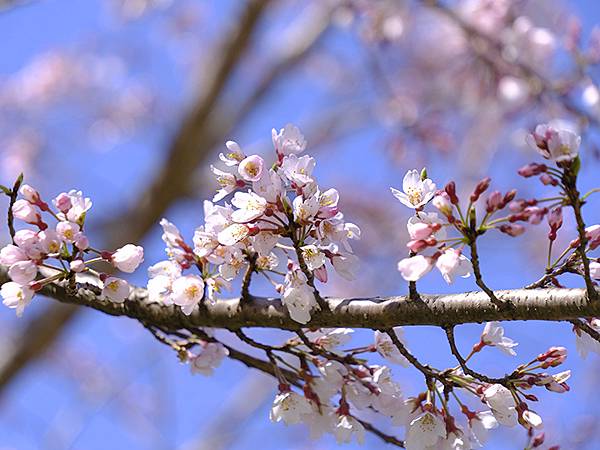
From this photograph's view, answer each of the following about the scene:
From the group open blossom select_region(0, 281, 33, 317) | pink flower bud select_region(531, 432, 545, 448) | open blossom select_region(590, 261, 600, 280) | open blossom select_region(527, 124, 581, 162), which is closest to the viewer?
open blossom select_region(527, 124, 581, 162)

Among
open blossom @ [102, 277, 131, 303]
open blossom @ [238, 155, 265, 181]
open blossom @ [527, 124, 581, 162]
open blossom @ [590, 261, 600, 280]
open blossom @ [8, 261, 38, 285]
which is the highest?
open blossom @ [527, 124, 581, 162]

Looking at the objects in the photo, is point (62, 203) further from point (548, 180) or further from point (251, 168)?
point (548, 180)

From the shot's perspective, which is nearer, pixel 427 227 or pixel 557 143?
pixel 557 143

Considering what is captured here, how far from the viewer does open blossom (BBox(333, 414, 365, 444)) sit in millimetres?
1244

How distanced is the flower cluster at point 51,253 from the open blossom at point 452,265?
1.68 ft

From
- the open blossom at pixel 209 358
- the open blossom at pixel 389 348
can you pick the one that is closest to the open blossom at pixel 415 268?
the open blossom at pixel 389 348

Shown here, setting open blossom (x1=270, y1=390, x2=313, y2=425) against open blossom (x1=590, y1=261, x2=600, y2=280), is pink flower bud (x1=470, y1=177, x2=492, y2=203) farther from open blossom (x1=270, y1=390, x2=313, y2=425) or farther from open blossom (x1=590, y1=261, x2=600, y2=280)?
open blossom (x1=270, y1=390, x2=313, y2=425)

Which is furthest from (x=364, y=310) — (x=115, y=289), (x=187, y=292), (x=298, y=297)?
(x=115, y=289)

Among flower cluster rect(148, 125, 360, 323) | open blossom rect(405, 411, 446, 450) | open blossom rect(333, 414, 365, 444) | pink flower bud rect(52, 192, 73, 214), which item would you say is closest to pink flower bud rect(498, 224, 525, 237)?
flower cluster rect(148, 125, 360, 323)

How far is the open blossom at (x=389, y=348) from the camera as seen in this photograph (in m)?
1.24

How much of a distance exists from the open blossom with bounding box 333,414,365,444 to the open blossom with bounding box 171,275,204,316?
33 cm

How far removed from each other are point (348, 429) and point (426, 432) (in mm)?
149

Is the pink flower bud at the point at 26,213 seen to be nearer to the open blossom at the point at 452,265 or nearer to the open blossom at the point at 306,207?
Answer: the open blossom at the point at 306,207

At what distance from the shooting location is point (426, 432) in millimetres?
1158
